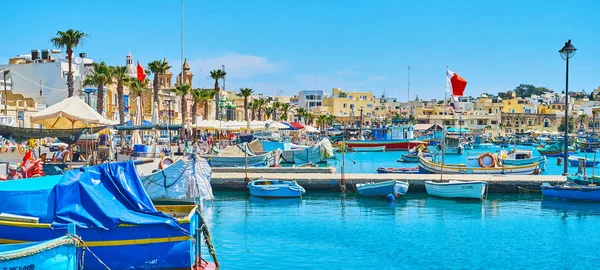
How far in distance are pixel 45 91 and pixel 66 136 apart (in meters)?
39.1

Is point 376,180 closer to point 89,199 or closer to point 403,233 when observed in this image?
point 403,233

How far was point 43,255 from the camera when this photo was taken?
40.9 ft

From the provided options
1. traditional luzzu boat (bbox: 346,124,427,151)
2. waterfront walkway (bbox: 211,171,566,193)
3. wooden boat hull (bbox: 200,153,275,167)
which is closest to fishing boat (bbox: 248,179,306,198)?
waterfront walkway (bbox: 211,171,566,193)

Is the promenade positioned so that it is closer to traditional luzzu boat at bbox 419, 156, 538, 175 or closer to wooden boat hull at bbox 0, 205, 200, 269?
traditional luzzu boat at bbox 419, 156, 538, 175

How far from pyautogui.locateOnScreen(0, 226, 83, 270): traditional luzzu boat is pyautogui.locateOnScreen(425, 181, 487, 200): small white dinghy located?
937 inches

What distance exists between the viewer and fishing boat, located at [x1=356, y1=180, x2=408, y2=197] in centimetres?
3325

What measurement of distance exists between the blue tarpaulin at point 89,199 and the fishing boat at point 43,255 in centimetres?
111

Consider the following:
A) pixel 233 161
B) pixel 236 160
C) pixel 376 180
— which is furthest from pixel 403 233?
pixel 233 161

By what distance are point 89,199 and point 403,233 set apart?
46.0 feet

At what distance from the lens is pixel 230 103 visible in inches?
3920

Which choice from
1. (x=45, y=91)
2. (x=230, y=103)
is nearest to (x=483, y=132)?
(x=230, y=103)

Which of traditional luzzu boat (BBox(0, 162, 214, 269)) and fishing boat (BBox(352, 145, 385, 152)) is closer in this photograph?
traditional luzzu boat (BBox(0, 162, 214, 269))

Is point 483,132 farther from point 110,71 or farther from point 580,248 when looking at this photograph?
point 580,248


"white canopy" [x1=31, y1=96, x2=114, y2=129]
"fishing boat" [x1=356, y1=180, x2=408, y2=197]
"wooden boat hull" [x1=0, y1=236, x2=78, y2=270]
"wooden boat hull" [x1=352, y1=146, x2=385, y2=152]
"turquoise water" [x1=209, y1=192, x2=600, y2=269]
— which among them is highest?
"white canopy" [x1=31, y1=96, x2=114, y2=129]
